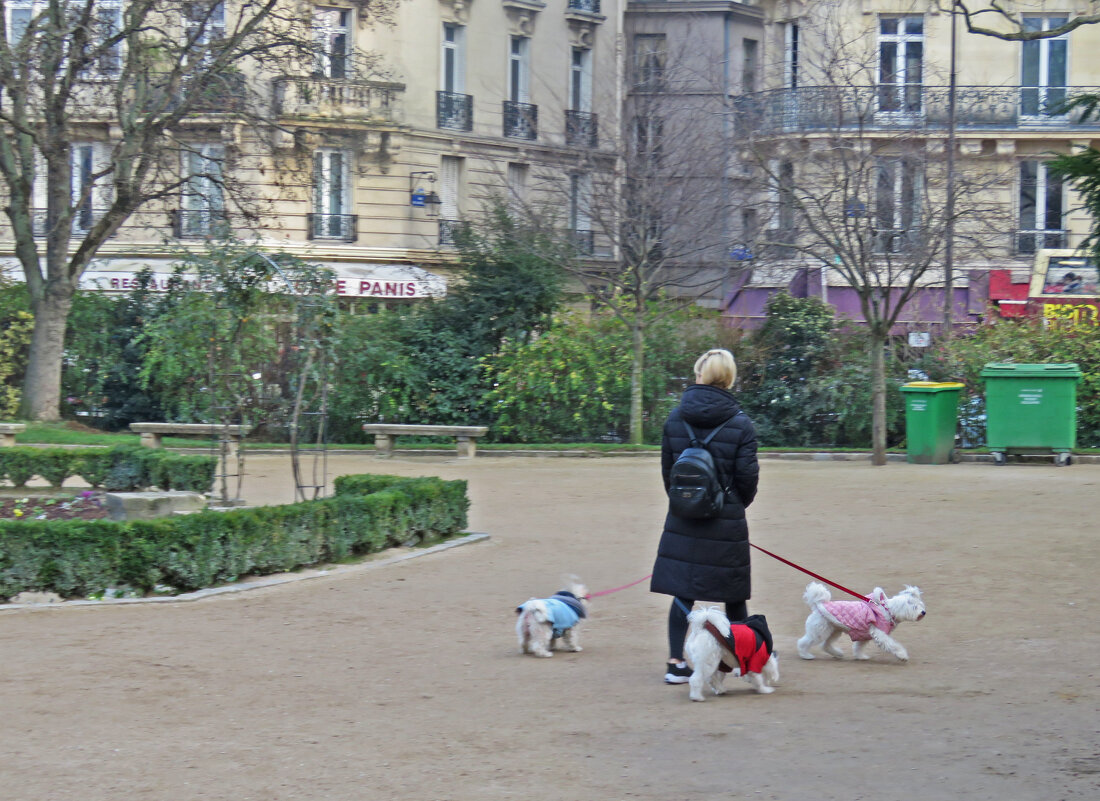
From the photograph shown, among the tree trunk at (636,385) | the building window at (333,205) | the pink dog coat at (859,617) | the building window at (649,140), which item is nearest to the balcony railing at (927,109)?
the building window at (649,140)

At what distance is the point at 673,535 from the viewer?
6934 mm

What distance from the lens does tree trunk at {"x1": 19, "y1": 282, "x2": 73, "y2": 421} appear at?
2388 centimetres

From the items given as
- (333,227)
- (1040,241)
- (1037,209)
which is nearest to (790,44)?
(1037,209)

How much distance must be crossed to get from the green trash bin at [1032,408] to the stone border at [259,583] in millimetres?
10547

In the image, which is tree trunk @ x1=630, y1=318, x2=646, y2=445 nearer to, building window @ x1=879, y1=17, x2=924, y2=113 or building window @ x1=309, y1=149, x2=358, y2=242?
building window @ x1=309, y1=149, x2=358, y2=242

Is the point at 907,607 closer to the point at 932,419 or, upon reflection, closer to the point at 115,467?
the point at 115,467

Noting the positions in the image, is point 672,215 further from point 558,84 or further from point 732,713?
point 732,713

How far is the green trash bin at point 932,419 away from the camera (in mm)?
19625

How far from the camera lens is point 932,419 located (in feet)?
64.4

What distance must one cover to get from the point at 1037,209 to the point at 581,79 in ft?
44.4

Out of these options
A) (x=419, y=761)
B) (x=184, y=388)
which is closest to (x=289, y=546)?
(x=419, y=761)

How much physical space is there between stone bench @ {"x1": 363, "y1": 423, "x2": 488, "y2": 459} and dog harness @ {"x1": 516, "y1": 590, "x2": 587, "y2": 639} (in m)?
14.1

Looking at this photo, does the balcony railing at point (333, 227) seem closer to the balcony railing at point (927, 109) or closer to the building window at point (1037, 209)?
the balcony railing at point (927, 109)

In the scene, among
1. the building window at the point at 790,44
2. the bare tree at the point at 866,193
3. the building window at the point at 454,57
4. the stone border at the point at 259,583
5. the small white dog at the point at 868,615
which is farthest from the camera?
the building window at the point at 790,44
